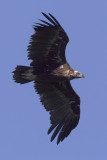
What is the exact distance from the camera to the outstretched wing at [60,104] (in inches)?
704

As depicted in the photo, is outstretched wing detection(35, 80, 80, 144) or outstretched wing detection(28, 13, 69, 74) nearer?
outstretched wing detection(28, 13, 69, 74)

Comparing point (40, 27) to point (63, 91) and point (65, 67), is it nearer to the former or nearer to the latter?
point (65, 67)

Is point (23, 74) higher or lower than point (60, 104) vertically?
lower

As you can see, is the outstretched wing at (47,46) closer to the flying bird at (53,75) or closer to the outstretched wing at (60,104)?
the flying bird at (53,75)

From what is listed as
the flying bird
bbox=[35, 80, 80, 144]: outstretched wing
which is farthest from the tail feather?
bbox=[35, 80, 80, 144]: outstretched wing

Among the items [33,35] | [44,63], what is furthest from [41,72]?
[33,35]

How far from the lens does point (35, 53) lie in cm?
1672

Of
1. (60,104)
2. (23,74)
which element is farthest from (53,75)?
(60,104)

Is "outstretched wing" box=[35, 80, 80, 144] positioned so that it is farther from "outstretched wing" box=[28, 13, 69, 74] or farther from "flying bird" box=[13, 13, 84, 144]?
"outstretched wing" box=[28, 13, 69, 74]

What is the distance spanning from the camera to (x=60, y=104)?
18.5 m

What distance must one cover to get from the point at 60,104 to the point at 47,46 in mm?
2621

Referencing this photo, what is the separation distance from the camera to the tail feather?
16953mm

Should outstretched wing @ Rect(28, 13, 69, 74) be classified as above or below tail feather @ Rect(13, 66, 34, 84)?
above

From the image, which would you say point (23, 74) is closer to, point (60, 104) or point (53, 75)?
point (53, 75)
